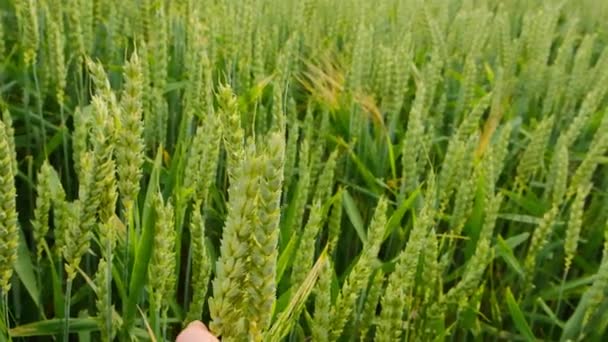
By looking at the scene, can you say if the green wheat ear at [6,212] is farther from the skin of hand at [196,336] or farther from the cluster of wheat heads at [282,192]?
the skin of hand at [196,336]

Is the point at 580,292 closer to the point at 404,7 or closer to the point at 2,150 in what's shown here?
the point at 2,150

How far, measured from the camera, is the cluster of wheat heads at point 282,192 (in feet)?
1.77

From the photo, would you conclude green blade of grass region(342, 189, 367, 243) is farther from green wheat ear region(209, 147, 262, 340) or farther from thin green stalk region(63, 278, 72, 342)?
green wheat ear region(209, 147, 262, 340)

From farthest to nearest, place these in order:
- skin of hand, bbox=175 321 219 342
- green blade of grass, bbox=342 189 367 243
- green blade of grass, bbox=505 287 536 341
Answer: green blade of grass, bbox=342 189 367 243 < green blade of grass, bbox=505 287 536 341 < skin of hand, bbox=175 321 219 342

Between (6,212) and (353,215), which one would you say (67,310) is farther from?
(353,215)

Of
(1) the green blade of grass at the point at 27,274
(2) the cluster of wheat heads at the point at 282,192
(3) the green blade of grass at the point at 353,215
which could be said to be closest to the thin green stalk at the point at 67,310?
(2) the cluster of wheat heads at the point at 282,192

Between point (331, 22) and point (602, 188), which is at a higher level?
point (331, 22)

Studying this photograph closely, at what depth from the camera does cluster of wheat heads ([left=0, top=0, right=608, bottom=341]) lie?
1.77 ft

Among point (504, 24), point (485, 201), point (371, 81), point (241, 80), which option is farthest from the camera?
point (504, 24)

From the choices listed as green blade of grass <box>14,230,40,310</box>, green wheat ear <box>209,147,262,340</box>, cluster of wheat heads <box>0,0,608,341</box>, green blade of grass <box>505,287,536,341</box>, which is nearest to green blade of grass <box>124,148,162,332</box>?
cluster of wheat heads <box>0,0,608,341</box>

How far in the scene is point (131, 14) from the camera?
1.73m

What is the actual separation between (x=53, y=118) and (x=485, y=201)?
0.92 metres

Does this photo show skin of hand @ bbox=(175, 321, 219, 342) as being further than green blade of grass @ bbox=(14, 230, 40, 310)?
No

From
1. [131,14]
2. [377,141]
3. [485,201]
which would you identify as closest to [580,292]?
[485,201]
